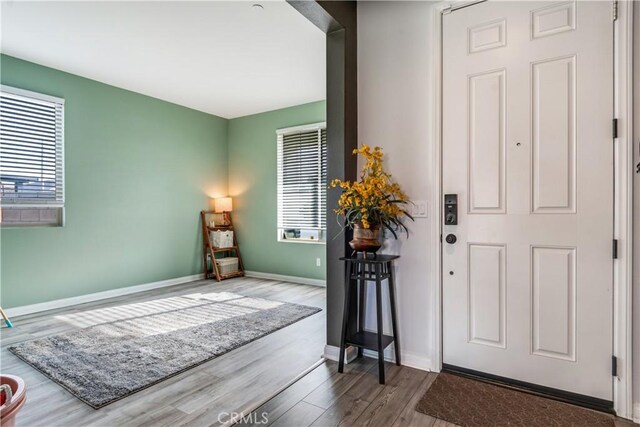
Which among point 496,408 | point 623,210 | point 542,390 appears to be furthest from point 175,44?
point 542,390

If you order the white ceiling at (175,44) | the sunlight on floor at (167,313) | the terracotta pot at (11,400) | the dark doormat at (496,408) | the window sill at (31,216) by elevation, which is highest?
the white ceiling at (175,44)

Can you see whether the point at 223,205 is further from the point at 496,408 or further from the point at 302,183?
the point at 496,408

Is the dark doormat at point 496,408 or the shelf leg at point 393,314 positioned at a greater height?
the shelf leg at point 393,314

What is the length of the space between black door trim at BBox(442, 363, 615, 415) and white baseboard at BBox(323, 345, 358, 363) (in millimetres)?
635

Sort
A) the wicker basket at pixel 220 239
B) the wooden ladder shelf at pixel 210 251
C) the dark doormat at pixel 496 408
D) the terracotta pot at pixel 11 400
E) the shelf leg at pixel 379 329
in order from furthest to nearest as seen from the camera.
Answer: the wicker basket at pixel 220 239
the wooden ladder shelf at pixel 210 251
the shelf leg at pixel 379 329
the dark doormat at pixel 496 408
the terracotta pot at pixel 11 400

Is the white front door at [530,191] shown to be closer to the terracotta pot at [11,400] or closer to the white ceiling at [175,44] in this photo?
the white ceiling at [175,44]

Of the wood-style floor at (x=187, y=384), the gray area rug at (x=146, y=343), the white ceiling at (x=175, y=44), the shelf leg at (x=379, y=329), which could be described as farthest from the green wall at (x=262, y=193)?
the shelf leg at (x=379, y=329)

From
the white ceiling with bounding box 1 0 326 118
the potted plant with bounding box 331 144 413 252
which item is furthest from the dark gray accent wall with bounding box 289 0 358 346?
the white ceiling with bounding box 1 0 326 118

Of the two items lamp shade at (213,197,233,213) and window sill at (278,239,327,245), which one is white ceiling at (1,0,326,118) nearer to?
lamp shade at (213,197,233,213)

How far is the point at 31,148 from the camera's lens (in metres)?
3.75

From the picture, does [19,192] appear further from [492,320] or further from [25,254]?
[492,320]

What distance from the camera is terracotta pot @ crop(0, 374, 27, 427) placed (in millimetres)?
1160

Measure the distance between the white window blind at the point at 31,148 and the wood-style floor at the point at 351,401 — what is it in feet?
12.2

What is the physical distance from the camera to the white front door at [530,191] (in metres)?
1.83
